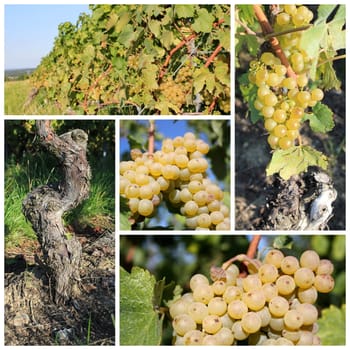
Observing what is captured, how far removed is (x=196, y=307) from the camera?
2.25 metres

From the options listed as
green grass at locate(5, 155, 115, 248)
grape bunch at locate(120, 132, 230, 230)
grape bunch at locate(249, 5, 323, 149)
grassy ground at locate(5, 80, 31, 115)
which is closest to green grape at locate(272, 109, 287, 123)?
grape bunch at locate(249, 5, 323, 149)

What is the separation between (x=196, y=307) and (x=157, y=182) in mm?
400

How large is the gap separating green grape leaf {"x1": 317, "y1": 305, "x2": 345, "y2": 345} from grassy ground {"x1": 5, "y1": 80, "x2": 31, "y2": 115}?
1.14m

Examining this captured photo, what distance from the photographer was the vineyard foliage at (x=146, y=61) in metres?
2.51

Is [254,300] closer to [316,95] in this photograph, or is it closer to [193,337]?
[193,337]

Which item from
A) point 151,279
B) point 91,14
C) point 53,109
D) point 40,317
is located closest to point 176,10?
point 91,14

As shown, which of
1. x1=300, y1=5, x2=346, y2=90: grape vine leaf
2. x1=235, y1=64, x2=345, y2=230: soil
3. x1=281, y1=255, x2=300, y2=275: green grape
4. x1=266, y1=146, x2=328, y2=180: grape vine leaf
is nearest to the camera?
x1=281, y1=255, x2=300, y2=275: green grape

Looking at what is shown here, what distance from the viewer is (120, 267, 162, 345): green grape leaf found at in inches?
95.7

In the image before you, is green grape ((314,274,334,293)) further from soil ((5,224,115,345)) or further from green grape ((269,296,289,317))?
soil ((5,224,115,345))

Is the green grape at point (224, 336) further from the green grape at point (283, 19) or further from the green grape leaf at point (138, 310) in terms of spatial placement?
the green grape at point (283, 19)

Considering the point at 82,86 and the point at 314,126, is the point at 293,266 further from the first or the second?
the point at 82,86

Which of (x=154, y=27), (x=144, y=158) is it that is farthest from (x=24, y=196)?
(x=154, y=27)

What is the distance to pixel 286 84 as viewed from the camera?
244 centimetres

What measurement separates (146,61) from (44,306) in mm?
840
